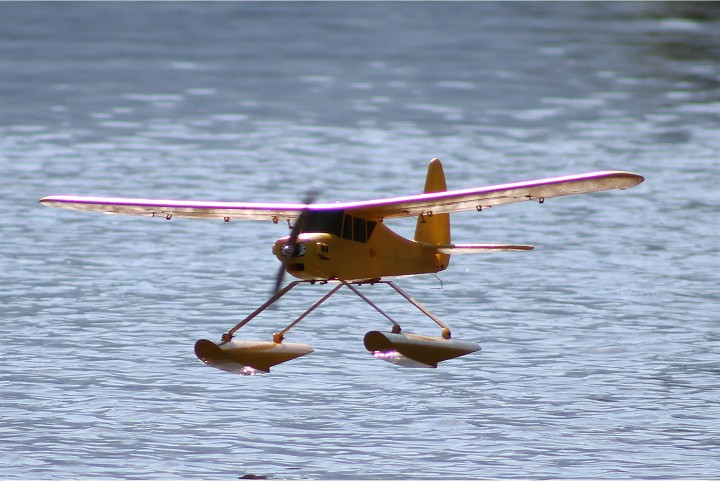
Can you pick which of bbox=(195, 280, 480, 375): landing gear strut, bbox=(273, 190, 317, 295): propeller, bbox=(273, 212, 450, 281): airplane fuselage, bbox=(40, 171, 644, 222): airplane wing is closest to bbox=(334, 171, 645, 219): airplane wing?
bbox=(40, 171, 644, 222): airplane wing

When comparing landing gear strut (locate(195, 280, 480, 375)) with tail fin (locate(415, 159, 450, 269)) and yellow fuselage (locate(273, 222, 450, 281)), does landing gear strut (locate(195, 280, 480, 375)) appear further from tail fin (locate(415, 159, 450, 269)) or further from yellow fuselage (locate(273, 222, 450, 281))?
tail fin (locate(415, 159, 450, 269))

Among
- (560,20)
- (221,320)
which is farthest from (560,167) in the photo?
(560,20)

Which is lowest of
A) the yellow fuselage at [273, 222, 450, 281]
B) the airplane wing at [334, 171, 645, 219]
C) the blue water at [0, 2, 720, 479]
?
the blue water at [0, 2, 720, 479]

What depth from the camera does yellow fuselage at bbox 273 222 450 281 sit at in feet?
74.2

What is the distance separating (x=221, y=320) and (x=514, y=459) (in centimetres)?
1135

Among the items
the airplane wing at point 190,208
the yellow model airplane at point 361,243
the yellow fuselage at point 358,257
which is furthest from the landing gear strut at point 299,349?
the airplane wing at point 190,208

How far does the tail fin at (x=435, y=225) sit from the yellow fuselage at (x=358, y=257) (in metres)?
0.36

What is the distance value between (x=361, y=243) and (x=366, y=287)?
12.9 m

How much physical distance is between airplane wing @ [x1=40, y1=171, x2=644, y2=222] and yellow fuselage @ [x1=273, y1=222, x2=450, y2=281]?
0.54m

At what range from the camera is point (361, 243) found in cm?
2384

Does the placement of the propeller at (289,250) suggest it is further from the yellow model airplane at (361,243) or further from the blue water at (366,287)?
the blue water at (366,287)

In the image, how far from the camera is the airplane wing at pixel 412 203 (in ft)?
Answer: 72.8

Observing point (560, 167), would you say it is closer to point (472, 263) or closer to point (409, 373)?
point (472, 263)

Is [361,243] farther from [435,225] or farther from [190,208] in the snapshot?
[190,208]
